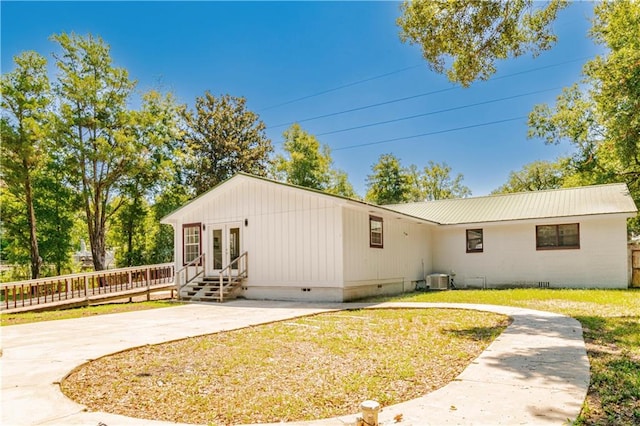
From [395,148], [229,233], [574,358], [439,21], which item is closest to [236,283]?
[229,233]

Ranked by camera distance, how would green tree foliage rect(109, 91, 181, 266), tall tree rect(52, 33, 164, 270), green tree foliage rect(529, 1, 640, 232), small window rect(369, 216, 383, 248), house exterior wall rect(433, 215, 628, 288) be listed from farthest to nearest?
green tree foliage rect(109, 91, 181, 266), tall tree rect(52, 33, 164, 270), house exterior wall rect(433, 215, 628, 288), small window rect(369, 216, 383, 248), green tree foliage rect(529, 1, 640, 232)

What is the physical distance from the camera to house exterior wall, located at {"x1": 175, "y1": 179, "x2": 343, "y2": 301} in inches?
454

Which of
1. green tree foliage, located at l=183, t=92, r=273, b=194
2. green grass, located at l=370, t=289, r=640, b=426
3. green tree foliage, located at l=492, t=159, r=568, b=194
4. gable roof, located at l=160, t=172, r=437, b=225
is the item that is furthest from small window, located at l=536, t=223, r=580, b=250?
green tree foliage, located at l=492, t=159, r=568, b=194

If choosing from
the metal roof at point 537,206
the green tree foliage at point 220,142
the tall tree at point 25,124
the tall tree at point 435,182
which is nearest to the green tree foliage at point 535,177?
the tall tree at point 435,182

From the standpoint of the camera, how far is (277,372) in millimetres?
4375

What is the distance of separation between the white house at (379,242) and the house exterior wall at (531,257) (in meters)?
0.04

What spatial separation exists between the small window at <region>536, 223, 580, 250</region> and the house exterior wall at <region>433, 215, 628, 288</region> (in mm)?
152

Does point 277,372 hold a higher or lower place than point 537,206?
lower

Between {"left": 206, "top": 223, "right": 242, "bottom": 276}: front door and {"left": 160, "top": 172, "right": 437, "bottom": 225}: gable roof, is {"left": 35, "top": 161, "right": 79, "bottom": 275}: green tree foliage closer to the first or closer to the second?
{"left": 160, "top": 172, "right": 437, "bottom": 225}: gable roof

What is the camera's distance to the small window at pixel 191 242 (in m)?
14.9

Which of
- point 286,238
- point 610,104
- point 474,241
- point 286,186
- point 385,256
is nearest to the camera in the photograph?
point 610,104

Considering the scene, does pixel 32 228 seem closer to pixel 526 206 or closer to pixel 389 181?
pixel 526 206

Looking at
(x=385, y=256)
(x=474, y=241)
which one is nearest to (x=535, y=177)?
(x=474, y=241)

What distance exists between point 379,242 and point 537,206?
7.41m
